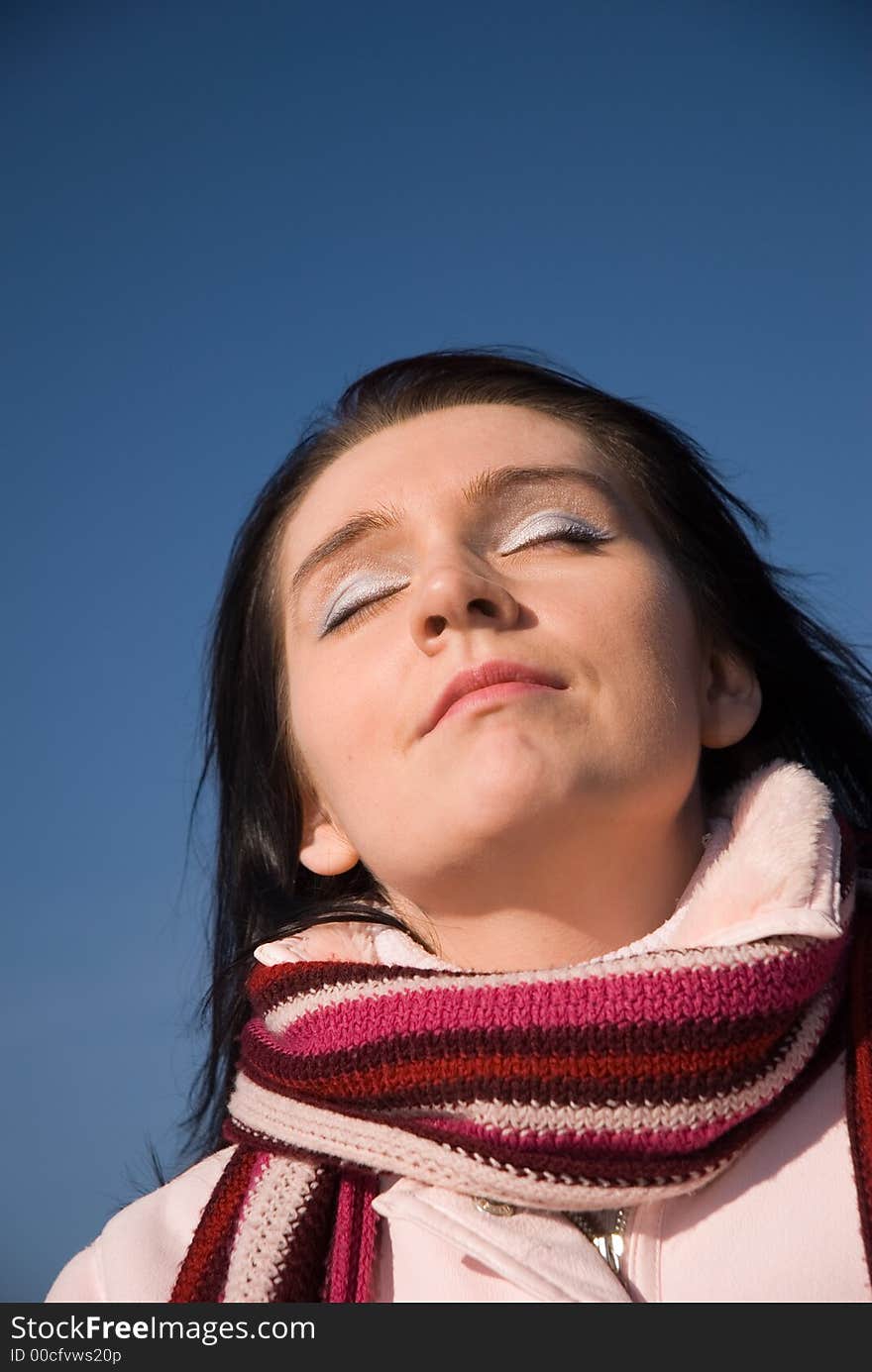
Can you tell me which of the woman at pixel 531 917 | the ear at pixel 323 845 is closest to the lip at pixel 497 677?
the woman at pixel 531 917

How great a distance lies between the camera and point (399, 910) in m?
2.96

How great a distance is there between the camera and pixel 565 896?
2.52 meters

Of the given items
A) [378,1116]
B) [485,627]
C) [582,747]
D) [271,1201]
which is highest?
[485,627]

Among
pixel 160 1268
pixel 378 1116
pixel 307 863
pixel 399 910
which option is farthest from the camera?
pixel 307 863

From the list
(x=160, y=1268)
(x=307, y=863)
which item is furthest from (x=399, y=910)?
(x=160, y=1268)

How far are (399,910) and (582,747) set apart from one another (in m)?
0.83

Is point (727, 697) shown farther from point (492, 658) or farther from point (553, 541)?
point (492, 658)

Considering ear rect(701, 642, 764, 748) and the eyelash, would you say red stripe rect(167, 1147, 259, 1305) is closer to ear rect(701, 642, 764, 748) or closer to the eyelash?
the eyelash

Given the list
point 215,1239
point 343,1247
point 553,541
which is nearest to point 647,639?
point 553,541

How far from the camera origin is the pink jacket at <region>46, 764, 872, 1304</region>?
1997 mm

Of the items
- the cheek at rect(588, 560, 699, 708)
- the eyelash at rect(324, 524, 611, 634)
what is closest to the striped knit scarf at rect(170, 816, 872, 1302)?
the cheek at rect(588, 560, 699, 708)

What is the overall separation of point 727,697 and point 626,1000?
1.11 meters
